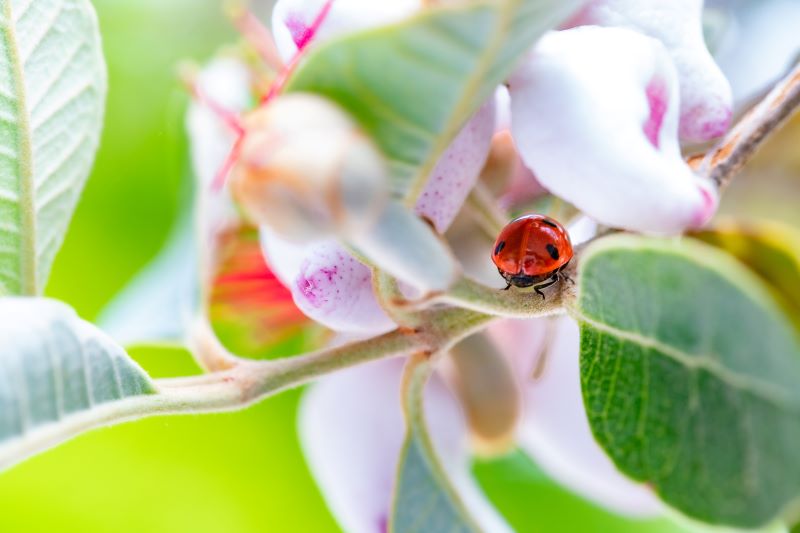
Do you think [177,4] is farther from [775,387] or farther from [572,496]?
[775,387]

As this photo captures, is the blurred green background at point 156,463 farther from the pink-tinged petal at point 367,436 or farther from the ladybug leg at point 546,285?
the ladybug leg at point 546,285

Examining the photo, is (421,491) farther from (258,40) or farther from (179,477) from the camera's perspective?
(179,477)

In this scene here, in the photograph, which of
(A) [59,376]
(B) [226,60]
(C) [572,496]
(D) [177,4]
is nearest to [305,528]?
(C) [572,496]

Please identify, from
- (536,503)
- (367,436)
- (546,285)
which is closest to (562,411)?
(367,436)

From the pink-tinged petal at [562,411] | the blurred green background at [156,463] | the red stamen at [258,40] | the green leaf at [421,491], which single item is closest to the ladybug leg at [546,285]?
the green leaf at [421,491]

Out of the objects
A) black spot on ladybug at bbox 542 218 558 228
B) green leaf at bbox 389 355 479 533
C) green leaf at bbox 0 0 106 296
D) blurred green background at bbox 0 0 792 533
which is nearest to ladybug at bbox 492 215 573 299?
black spot on ladybug at bbox 542 218 558 228

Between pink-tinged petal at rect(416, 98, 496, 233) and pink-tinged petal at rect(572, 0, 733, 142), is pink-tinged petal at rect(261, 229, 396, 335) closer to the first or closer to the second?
pink-tinged petal at rect(416, 98, 496, 233)

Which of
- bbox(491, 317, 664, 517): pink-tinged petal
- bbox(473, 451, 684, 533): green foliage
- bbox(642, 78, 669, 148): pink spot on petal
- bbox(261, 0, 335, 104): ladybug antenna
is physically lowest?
bbox(473, 451, 684, 533): green foliage
